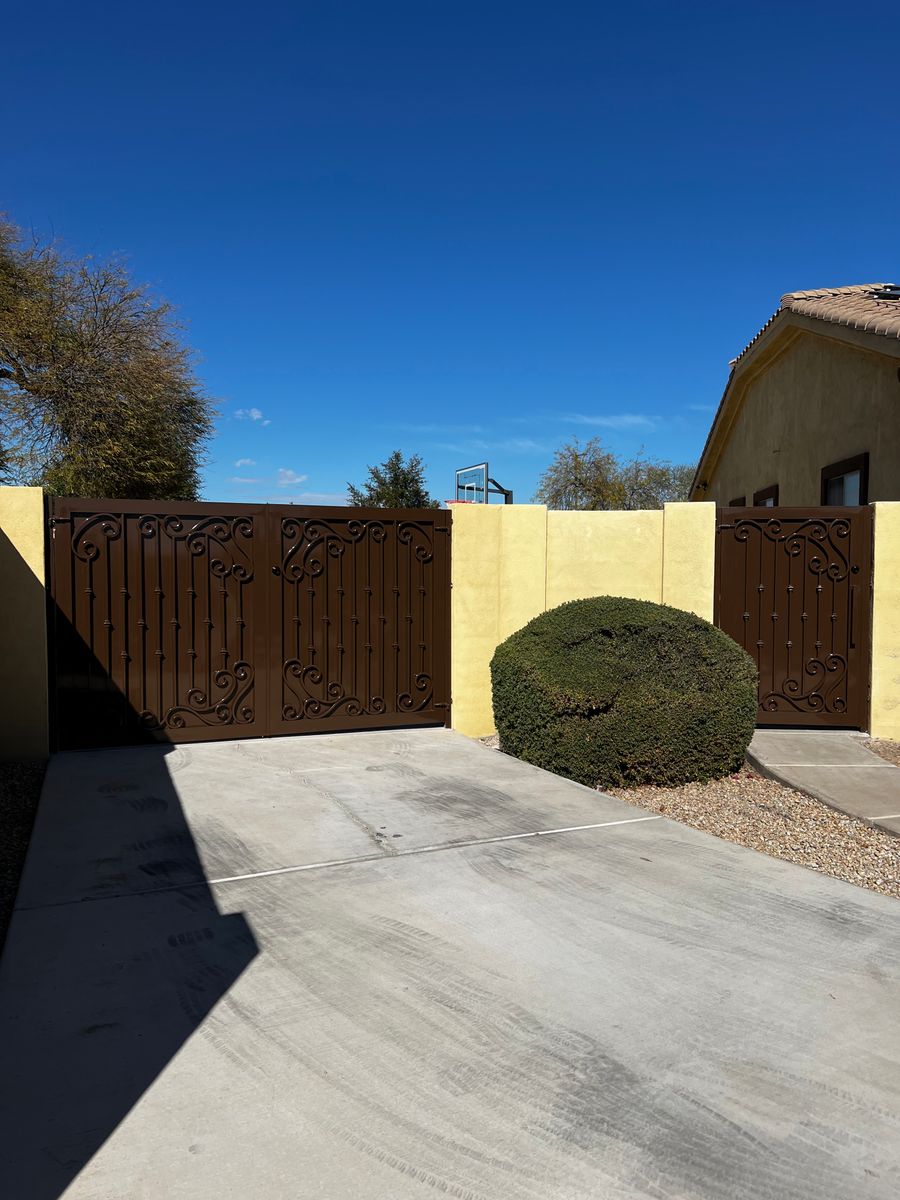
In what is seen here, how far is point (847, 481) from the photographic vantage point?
1201 centimetres

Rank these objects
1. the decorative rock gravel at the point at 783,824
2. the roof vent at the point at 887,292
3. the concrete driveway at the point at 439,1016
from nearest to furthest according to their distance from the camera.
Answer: the concrete driveway at the point at 439,1016
the decorative rock gravel at the point at 783,824
the roof vent at the point at 887,292

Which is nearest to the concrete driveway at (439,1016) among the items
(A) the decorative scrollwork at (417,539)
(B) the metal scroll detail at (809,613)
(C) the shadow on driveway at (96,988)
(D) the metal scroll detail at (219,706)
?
(C) the shadow on driveway at (96,988)

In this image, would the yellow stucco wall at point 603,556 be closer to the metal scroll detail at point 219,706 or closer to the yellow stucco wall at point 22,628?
the metal scroll detail at point 219,706

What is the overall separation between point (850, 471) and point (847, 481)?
40 cm

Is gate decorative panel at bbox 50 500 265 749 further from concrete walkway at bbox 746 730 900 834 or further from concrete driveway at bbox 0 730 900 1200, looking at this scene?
concrete walkway at bbox 746 730 900 834

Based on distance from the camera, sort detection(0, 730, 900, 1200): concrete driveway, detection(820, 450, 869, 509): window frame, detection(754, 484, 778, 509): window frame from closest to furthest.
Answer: detection(0, 730, 900, 1200): concrete driveway
detection(820, 450, 869, 509): window frame
detection(754, 484, 778, 509): window frame

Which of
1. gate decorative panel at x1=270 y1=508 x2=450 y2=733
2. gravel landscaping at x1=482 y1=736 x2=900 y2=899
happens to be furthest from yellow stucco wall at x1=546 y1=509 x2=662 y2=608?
gravel landscaping at x1=482 y1=736 x2=900 y2=899

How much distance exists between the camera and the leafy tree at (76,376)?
21625mm

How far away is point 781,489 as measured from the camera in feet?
48.1

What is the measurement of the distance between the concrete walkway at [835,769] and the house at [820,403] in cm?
428

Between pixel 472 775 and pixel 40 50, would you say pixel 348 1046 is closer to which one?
pixel 472 775

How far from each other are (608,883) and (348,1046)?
6.03ft

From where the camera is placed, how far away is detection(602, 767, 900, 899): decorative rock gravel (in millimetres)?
4568

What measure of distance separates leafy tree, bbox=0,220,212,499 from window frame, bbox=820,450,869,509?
18.1 metres
